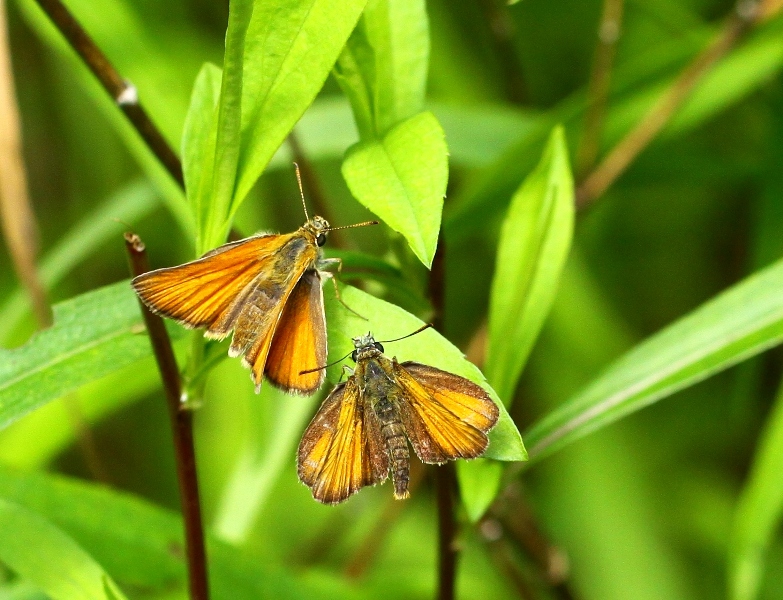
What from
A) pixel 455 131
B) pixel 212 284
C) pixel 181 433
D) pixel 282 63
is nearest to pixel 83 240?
pixel 455 131

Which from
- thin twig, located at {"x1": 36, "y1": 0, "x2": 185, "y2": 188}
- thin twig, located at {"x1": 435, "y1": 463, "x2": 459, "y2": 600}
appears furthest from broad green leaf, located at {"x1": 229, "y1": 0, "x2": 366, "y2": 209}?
thin twig, located at {"x1": 435, "y1": 463, "x2": 459, "y2": 600}

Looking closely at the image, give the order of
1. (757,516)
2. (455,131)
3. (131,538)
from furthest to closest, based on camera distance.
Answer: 1. (455,131)
2. (757,516)
3. (131,538)

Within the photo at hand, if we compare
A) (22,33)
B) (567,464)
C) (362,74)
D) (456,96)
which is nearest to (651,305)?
(567,464)

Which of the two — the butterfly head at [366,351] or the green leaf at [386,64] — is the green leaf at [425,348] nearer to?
the butterfly head at [366,351]

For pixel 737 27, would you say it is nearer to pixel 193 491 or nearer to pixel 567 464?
pixel 567 464

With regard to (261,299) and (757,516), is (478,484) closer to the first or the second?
(261,299)

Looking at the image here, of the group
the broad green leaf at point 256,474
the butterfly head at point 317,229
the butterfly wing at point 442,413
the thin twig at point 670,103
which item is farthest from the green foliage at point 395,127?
the broad green leaf at point 256,474
